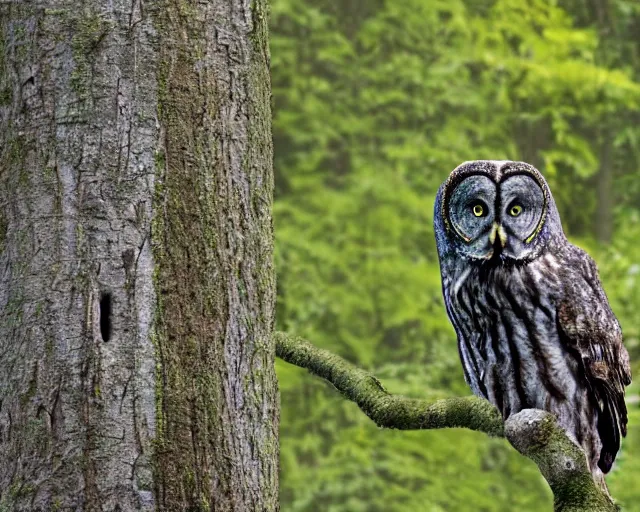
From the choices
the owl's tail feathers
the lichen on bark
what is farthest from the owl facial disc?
the lichen on bark

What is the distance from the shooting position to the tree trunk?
1.72m

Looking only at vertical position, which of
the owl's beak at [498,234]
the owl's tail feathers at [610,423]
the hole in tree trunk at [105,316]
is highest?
the owl's beak at [498,234]

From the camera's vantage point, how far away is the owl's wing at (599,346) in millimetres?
2943

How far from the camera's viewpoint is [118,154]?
1.77 metres

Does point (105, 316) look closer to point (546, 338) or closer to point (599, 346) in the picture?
point (546, 338)

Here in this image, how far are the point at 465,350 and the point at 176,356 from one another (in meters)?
1.60

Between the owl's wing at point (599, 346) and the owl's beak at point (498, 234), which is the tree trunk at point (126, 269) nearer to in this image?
the owl's beak at point (498, 234)

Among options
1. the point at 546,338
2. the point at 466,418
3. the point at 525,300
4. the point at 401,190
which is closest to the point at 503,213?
the point at 525,300

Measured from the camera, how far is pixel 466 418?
2.34 metres

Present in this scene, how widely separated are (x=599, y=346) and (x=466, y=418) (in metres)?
0.89

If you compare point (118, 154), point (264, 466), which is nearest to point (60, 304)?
point (118, 154)

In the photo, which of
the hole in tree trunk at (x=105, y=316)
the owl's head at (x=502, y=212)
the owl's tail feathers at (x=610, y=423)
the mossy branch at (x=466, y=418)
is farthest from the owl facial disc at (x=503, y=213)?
the hole in tree trunk at (x=105, y=316)

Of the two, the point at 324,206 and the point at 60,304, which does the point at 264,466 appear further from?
the point at 324,206

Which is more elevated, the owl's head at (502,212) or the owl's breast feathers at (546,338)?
the owl's head at (502,212)
